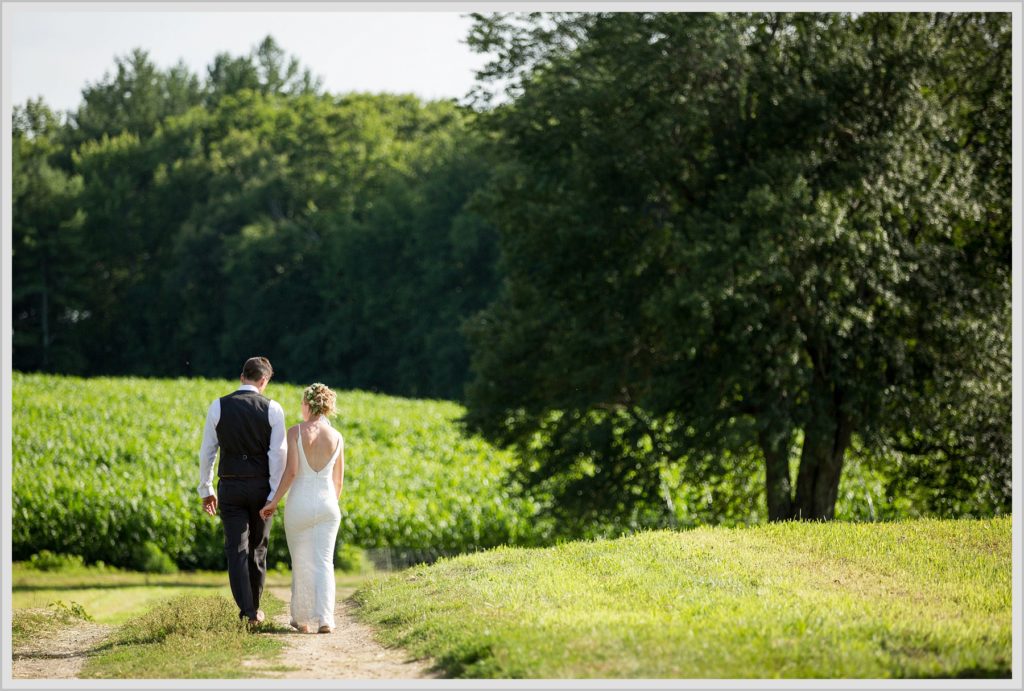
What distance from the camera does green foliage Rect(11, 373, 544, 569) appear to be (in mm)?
24141

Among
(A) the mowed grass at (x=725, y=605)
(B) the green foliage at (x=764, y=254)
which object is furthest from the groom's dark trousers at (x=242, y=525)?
(B) the green foliage at (x=764, y=254)

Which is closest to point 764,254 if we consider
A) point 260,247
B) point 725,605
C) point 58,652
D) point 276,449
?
point 725,605

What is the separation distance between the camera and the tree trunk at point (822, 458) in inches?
761

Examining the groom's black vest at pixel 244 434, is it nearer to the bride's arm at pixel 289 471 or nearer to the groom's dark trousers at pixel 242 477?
the groom's dark trousers at pixel 242 477

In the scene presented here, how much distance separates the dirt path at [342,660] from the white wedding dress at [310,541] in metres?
0.19

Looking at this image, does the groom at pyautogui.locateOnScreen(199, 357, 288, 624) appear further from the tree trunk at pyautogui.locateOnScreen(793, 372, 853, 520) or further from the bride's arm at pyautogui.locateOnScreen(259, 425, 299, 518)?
the tree trunk at pyautogui.locateOnScreen(793, 372, 853, 520)

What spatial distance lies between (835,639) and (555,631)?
1.78m

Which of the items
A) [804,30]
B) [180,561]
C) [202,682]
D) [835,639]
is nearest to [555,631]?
[835,639]

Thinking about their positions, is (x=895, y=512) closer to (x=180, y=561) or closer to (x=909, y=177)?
(x=909, y=177)

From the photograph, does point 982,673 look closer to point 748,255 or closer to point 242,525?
point 242,525

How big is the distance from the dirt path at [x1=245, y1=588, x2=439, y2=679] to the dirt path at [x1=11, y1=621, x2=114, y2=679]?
5.10 feet

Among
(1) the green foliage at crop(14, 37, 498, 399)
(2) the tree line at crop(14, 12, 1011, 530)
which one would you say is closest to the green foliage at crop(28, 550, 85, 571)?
(2) the tree line at crop(14, 12, 1011, 530)

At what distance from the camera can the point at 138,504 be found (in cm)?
2433

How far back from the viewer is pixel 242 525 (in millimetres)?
9617
